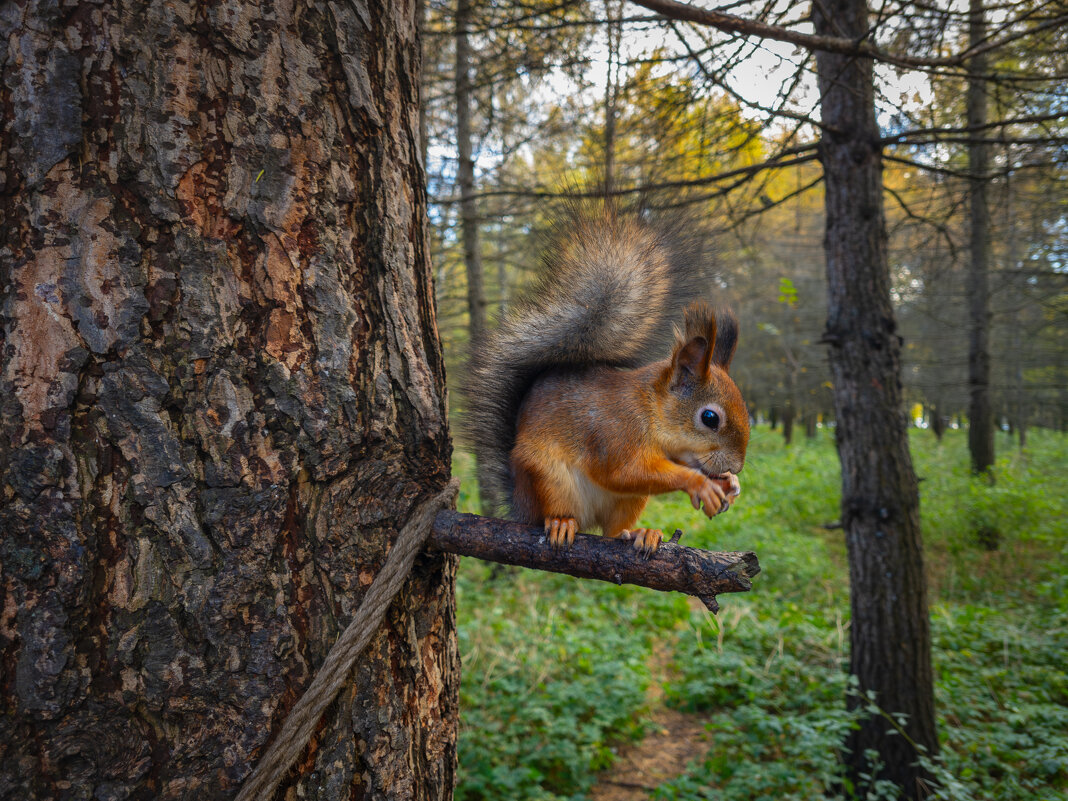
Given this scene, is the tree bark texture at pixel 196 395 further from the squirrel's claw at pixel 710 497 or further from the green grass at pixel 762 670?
the green grass at pixel 762 670

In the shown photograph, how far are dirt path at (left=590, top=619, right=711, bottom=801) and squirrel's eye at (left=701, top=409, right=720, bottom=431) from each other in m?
3.09

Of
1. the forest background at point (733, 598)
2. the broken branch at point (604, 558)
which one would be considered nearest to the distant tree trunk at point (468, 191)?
the forest background at point (733, 598)

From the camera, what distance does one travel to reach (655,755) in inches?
159

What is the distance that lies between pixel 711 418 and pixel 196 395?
113 cm

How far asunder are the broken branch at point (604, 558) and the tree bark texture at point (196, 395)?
13 cm

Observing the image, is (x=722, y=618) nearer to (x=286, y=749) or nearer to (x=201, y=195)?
(x=286, y=749)

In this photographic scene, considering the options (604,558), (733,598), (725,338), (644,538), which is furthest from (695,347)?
(733,598)

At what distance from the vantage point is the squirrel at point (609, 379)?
4.86 ft

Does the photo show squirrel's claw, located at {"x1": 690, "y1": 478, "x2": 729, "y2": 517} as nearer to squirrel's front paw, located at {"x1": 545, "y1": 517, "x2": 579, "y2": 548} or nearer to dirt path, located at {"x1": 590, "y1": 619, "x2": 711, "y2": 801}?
squirrel's front paw, located at {"x1": 545, "y1": 517, "x2": 579, "y2": 548}

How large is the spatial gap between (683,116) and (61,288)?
12.2ft

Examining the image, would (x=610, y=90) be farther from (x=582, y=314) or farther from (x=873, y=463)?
(x=873, y=463)

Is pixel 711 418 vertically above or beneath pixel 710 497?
above

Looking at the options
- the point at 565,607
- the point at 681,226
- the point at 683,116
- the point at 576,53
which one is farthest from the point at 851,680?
the point at 576,53

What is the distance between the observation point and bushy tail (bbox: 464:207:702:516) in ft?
4.90
